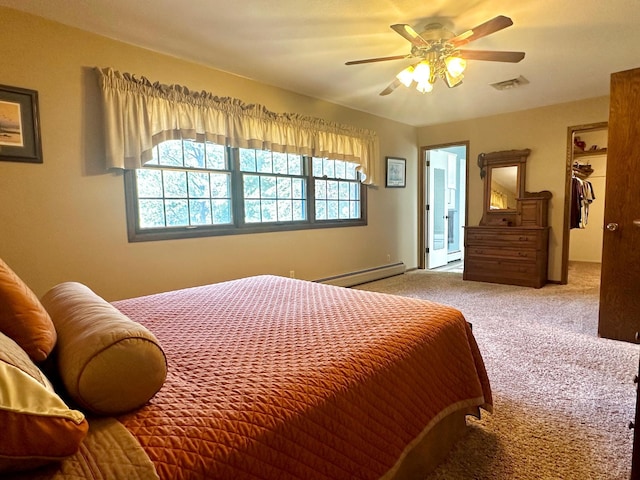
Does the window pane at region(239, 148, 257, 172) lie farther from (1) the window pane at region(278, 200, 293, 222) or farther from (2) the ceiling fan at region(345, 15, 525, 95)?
(2) the ceiling fan at region(345, 15, 525, 95)

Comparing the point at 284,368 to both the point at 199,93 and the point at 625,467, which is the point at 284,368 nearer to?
the point at 625,467

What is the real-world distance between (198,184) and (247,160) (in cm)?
62

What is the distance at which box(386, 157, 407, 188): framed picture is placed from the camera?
17.6 feet

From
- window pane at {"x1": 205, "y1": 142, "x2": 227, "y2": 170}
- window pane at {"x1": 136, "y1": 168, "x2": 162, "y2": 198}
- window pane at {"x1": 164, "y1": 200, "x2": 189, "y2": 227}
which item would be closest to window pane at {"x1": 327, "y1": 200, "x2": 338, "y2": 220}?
window pane at {"x1": 205, "y1": 142, "x2": 227, "y2": 170}

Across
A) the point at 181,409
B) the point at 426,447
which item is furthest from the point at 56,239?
the point at 426,447

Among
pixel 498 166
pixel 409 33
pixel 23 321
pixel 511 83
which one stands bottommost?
pixel 23 321

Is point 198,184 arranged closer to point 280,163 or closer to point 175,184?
point 175,184

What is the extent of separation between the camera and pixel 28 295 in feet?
3.29

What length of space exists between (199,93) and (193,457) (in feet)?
10.3

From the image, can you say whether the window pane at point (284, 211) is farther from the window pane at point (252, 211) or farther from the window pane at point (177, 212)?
the window pane at point (177, 212)

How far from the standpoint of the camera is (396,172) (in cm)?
549

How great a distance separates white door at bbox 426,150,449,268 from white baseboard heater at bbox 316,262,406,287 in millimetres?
893

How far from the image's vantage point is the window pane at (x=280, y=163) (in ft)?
13.1

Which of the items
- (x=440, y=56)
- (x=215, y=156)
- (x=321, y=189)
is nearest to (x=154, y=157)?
(x=215, y=156)
